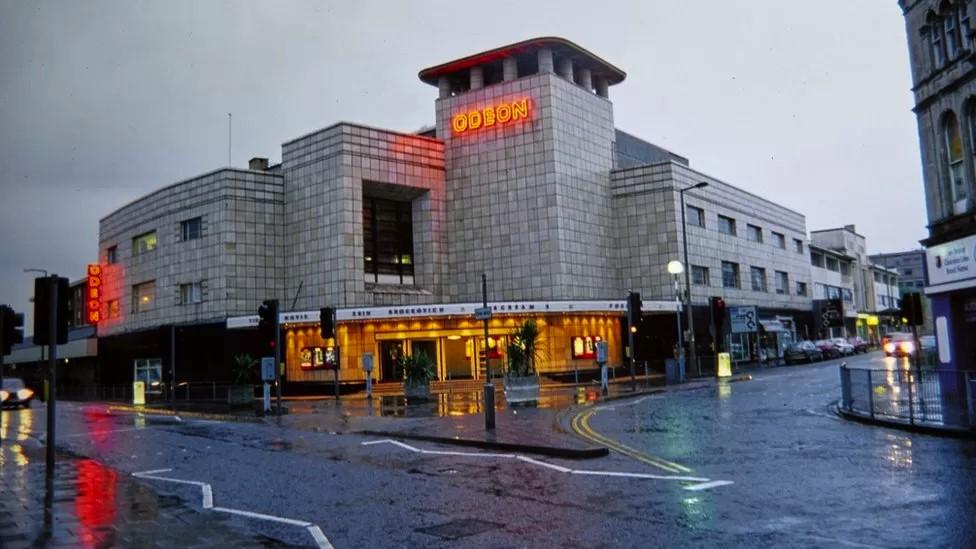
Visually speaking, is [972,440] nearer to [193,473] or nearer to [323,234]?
[193,473]

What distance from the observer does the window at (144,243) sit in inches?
2165

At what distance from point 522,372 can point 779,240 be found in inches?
1949

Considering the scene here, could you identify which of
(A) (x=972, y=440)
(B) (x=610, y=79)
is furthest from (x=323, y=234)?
(A) (x=972, y=440)

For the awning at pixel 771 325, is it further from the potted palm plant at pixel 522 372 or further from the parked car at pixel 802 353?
the potted palm plant at pixel 522 372

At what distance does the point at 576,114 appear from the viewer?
5266 cm

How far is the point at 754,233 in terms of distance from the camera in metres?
66.1

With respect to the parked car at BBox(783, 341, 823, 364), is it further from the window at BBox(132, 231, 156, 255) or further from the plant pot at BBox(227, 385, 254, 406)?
the window at BBox(132, 231, 156, 255)

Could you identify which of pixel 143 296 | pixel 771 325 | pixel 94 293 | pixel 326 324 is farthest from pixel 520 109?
pixel 94 293

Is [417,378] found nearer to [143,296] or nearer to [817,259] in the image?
[143,296]

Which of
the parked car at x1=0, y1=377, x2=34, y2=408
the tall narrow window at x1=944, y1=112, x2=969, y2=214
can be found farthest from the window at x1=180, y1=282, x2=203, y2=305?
the tall narrow window at x1=944, y1=112, x2=969, y2=214

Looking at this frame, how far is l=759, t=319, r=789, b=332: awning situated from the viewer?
63.7m

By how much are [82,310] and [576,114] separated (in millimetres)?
58335

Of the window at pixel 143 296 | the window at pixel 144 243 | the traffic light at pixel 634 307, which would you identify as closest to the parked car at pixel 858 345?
the traffic light at pixel 634 307

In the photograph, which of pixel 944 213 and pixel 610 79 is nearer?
pixel 944 213
